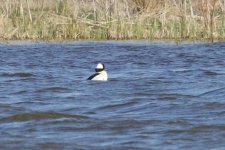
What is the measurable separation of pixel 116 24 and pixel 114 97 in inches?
376

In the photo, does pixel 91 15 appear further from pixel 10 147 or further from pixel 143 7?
pixel 10 147

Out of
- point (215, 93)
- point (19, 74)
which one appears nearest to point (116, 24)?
point (19, 74)

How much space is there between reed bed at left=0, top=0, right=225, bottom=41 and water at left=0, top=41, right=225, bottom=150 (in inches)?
19.5

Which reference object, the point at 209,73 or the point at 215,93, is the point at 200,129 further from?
the point at 209,73

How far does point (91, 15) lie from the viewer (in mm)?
24469

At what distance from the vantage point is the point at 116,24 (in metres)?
22.0

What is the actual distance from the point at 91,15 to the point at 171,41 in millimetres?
3291

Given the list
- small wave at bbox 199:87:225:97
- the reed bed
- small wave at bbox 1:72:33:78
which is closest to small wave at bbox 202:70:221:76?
small wave at bbox 199:87:225:97

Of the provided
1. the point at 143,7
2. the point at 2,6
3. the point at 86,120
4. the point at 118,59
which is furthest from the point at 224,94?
the point at 143,7

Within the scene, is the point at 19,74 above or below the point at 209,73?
above

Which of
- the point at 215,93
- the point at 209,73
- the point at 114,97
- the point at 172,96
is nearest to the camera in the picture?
the point at 172,96

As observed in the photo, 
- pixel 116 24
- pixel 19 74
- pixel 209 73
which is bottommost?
pixel 209 73

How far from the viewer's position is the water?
9031 mm

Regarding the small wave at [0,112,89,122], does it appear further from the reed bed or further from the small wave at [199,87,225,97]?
the reed bed
